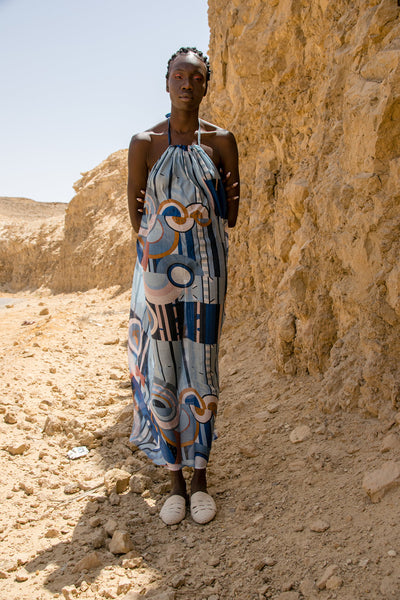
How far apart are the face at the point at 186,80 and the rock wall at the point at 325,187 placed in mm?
701

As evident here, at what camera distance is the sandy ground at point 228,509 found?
1562 mm

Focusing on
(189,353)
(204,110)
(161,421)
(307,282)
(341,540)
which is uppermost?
(204,110)

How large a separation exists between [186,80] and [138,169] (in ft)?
1.31

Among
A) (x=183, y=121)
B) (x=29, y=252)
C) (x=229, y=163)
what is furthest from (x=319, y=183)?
(x=29, y=252)

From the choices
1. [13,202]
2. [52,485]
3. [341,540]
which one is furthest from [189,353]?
[13,202]

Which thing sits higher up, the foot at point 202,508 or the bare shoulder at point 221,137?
the bare shoulder at point 221,137

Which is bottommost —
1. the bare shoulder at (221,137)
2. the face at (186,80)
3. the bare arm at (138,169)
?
the bare arm at (138,169)

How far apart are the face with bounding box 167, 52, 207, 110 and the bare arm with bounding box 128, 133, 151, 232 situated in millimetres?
202

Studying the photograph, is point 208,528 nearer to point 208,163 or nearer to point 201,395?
point 201,395

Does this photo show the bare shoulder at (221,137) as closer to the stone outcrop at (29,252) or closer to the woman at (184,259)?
the woman at (184,259)

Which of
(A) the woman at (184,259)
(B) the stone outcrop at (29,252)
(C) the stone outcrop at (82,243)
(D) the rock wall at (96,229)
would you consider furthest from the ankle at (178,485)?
(B) the stone outcrop at (29,252)

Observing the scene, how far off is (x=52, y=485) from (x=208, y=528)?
0.95 m

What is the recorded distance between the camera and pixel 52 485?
8.23 feet

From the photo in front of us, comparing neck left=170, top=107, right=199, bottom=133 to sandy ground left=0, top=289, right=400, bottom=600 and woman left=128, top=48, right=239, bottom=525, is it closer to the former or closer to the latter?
woman left=128, top=48, right=239, bottom=525
